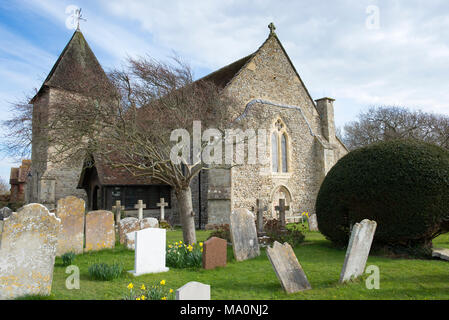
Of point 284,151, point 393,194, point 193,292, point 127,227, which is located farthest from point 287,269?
point 284,151

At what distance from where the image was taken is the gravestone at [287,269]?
5.05m

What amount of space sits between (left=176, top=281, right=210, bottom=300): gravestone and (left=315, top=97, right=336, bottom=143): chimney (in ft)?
58.2

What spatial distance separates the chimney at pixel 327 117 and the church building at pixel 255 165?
2.5 inches

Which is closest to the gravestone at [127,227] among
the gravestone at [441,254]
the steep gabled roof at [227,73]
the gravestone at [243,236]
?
the gravestone at [243,236]

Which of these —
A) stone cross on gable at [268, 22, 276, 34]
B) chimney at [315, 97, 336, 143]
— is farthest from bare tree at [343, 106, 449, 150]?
stone cross on gable at [268, 22, 276, 34]

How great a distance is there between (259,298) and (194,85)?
7.52 m

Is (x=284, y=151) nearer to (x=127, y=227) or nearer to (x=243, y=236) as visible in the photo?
(x=127, y=227)

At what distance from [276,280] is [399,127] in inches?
1248

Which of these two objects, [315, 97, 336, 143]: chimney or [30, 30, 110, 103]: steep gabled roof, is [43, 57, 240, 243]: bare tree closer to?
[30, 30, 110, 103]: steep gabled roof

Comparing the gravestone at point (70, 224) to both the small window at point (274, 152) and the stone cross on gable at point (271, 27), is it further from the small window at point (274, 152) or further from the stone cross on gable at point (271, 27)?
the stone cross on gable at point (271, 27)

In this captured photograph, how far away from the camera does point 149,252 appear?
6.38 meters

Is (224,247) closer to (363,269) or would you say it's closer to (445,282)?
(363,269)

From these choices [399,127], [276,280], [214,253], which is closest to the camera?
[276,280]
